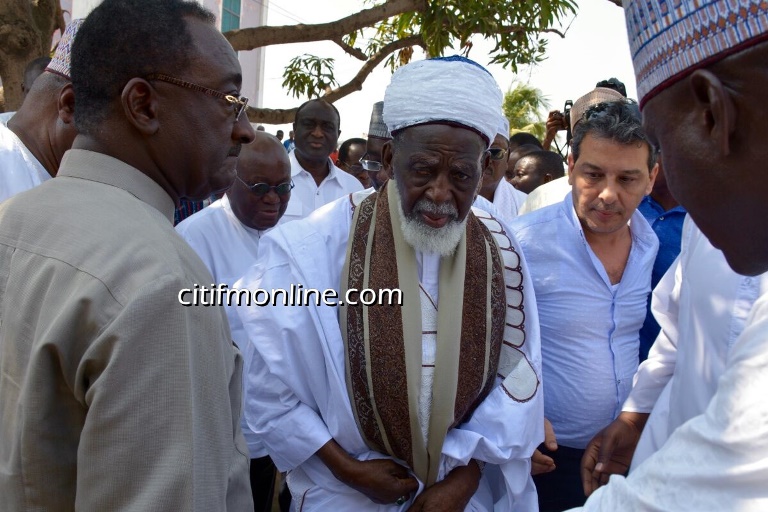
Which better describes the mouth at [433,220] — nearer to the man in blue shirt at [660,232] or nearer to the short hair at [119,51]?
the man in blue shirt at [660,232]

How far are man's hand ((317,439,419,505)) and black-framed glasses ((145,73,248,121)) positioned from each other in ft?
3.74

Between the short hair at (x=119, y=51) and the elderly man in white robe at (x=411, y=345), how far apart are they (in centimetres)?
100

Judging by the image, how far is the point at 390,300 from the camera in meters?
2.48

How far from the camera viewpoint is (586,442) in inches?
114

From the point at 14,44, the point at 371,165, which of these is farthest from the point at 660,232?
the point at 14,44

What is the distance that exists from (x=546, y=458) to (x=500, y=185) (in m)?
2.87

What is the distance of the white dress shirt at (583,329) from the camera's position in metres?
2.87

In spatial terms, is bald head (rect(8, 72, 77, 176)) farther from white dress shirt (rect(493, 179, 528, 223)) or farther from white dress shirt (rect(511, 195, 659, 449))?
white dress shirt (rect(493, 179, 528, 223))

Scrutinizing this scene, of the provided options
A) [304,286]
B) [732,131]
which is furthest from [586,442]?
[732,131]

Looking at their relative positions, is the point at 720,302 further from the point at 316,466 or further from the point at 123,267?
the point at 123,267

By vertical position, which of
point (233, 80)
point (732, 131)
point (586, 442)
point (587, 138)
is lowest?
point (586, 442)

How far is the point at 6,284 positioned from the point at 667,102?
48.7 inches

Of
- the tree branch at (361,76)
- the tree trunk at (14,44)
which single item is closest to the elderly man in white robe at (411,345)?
the tree trunk at (14,44)

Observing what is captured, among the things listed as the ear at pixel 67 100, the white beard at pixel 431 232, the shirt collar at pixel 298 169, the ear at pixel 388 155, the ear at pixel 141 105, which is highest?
the shirt collar at pixel 298 169
